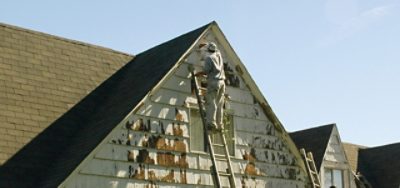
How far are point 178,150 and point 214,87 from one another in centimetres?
161

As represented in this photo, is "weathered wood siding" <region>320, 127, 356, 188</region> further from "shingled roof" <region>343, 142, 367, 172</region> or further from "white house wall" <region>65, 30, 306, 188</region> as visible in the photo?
"white house wall" <region>65, 30, 306, 188</region>

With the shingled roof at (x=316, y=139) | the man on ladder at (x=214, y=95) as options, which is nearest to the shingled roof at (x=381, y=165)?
the shingled roof at (x=316, y=139)

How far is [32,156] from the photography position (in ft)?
51.7

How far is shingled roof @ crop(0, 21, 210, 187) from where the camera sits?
15148mm

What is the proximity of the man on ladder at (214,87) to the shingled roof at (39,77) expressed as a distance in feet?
11.5

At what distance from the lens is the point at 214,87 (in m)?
16.6

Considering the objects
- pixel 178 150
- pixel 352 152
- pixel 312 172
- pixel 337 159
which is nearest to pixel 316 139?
pixel 337 159

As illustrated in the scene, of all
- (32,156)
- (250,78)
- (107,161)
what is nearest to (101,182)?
(107,161)

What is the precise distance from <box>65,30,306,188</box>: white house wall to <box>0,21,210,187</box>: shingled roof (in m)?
0.30

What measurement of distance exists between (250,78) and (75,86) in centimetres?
438

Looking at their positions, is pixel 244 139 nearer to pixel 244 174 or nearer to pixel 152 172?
pixel 244 174

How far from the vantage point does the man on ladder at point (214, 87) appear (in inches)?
643

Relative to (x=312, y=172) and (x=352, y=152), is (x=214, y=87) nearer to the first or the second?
(x=312, y=172)

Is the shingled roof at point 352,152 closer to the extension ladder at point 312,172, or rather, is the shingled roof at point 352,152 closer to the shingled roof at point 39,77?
the extension ladder at point 312,172
